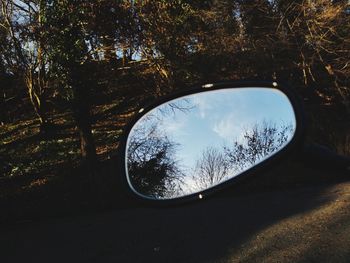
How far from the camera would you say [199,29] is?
15.0m

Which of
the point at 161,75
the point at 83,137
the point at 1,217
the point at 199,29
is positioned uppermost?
the point at 199,29

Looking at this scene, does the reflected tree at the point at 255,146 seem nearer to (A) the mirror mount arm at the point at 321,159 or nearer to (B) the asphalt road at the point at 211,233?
(A) the mirror mount arm at the point at 321,159

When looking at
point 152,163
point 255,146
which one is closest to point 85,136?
point 152,163

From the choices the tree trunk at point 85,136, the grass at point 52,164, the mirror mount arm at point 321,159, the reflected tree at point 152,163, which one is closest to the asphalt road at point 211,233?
the grass at point 52,164

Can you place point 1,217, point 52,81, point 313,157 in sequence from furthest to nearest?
point 52,81, point 1,217, point 313,157

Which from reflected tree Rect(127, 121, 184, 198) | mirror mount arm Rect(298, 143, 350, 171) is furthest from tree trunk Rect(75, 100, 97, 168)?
mirror mount arm Rect(298, 143, 350, 171)

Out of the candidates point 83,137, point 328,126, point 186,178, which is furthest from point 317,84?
point 186,178

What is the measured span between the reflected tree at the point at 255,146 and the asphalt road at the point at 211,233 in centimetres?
433

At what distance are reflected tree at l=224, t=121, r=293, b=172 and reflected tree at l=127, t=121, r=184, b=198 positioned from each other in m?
0.26

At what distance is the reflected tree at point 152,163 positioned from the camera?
1.92m

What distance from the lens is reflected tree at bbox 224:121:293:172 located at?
1.54 meters

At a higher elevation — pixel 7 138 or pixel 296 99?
pixel 296 99

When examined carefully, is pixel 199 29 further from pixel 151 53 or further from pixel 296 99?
pixel 296 99

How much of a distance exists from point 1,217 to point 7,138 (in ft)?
23.6
